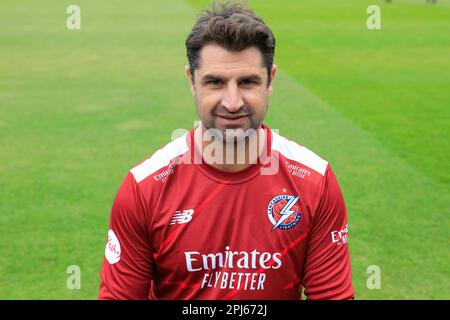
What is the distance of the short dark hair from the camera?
10.1ft

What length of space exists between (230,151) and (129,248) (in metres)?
0.64

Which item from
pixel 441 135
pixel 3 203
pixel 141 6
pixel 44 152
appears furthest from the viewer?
pixel 141 6

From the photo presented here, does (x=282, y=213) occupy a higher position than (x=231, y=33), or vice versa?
(x=231, y=33)

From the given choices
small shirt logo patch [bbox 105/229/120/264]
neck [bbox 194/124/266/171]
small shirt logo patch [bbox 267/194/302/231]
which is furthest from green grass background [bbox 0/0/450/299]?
neck [bbox 194/124/266/171]

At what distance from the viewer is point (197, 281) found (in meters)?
3.24

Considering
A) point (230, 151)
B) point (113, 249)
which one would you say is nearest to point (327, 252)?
point (230, 151)

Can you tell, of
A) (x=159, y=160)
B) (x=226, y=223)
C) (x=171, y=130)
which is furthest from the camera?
(x=171, y=130)

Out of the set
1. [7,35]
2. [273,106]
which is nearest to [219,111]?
[273,106]

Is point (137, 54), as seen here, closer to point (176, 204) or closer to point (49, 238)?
point (49, 238)

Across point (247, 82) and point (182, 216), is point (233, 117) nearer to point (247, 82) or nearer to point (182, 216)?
point (247, 82)

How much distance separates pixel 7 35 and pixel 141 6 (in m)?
11.2

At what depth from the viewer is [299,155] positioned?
133 inches

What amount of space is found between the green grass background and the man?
2.53 m
